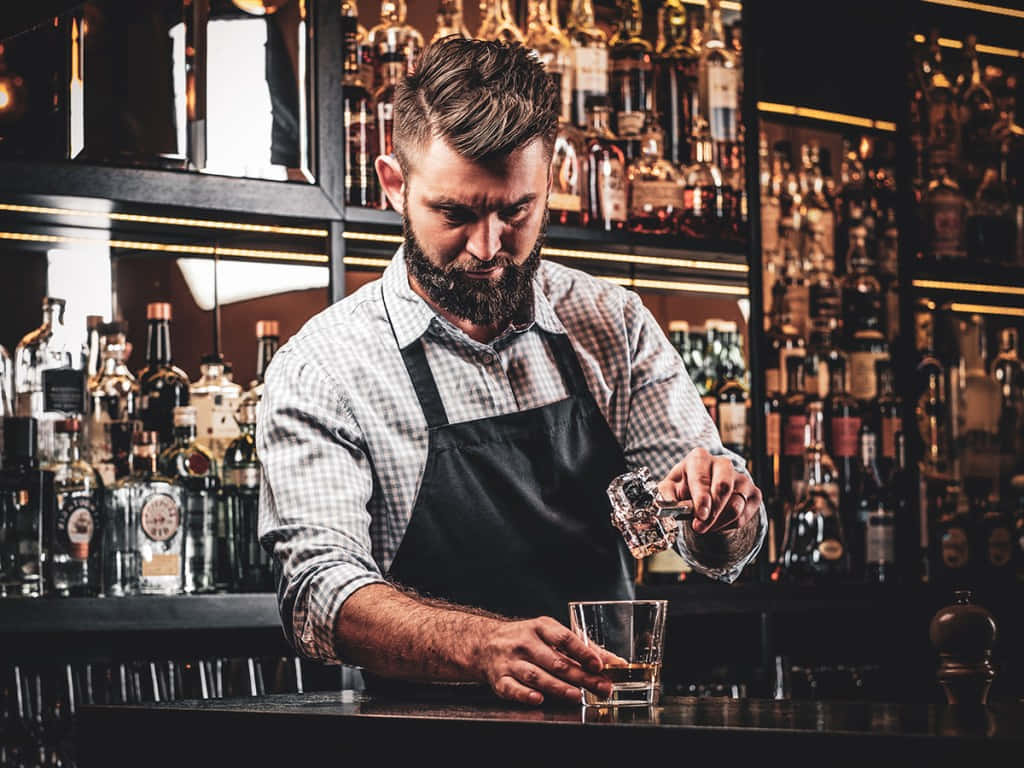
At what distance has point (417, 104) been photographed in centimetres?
210

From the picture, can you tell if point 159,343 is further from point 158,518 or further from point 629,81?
point 629,81

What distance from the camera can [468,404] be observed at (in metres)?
2.20

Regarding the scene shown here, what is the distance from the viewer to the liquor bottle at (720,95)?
3.35m

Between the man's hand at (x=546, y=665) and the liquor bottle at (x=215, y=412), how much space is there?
1.52 meters

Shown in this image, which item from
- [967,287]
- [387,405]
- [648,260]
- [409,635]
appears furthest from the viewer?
[967,287]

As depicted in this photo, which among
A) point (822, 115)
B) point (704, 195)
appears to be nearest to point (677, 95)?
point (704, 195)

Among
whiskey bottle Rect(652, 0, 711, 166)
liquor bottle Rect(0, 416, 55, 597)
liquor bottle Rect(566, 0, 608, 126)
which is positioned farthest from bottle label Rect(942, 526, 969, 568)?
liquor bottle Rect(0, 416, 55, 597)

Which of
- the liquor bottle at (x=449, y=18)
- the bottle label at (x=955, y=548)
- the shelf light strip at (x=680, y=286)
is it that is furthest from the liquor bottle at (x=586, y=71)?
the bottle label at (x=955, y=548)

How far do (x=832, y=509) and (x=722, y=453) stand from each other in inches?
53.4

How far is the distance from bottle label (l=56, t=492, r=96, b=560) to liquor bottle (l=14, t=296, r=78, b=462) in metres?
0.10

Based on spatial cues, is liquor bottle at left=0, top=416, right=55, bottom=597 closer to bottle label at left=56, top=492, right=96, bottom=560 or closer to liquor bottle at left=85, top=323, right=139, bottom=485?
bottle label at left=56, top=492, right=96, bottom=560

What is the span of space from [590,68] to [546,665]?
2044mm

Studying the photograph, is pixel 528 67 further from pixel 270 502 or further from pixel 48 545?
pixel 48 545

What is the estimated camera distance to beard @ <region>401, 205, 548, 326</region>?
210 cm
